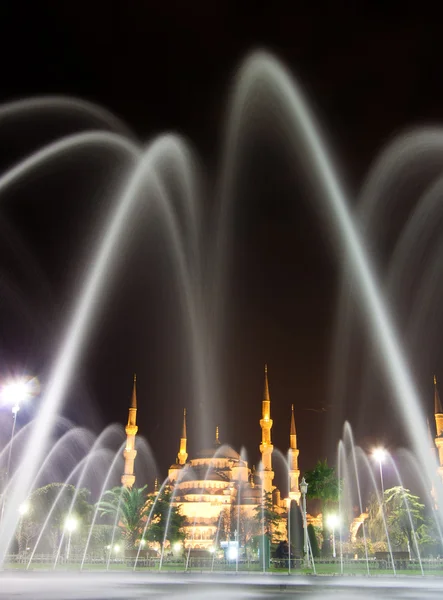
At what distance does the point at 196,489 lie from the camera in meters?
96.6

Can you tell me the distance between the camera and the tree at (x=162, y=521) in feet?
178

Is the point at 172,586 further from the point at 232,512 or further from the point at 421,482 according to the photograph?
the point at 421,482

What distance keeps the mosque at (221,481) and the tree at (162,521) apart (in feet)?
70.6

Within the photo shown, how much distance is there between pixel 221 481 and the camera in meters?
97.9

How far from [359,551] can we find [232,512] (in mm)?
26554

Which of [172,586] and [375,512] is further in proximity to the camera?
[375,512]

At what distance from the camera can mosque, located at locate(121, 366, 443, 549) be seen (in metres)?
82.1

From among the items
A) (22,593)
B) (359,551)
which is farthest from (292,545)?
(22,593)

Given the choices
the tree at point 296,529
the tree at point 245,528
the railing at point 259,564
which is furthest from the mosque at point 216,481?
the railing at point 259,564

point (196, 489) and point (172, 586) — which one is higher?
point (196, 489)

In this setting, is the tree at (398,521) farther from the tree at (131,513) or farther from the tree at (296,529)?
the tree at (131,513)

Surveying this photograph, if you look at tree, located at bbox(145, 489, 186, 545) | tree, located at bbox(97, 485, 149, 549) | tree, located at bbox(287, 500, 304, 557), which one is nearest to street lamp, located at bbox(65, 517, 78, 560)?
tree, located at bbox(97, 485, 149, 549)

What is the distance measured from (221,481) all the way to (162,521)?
4343cm

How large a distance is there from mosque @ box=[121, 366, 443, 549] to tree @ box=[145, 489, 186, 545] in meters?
21.5
